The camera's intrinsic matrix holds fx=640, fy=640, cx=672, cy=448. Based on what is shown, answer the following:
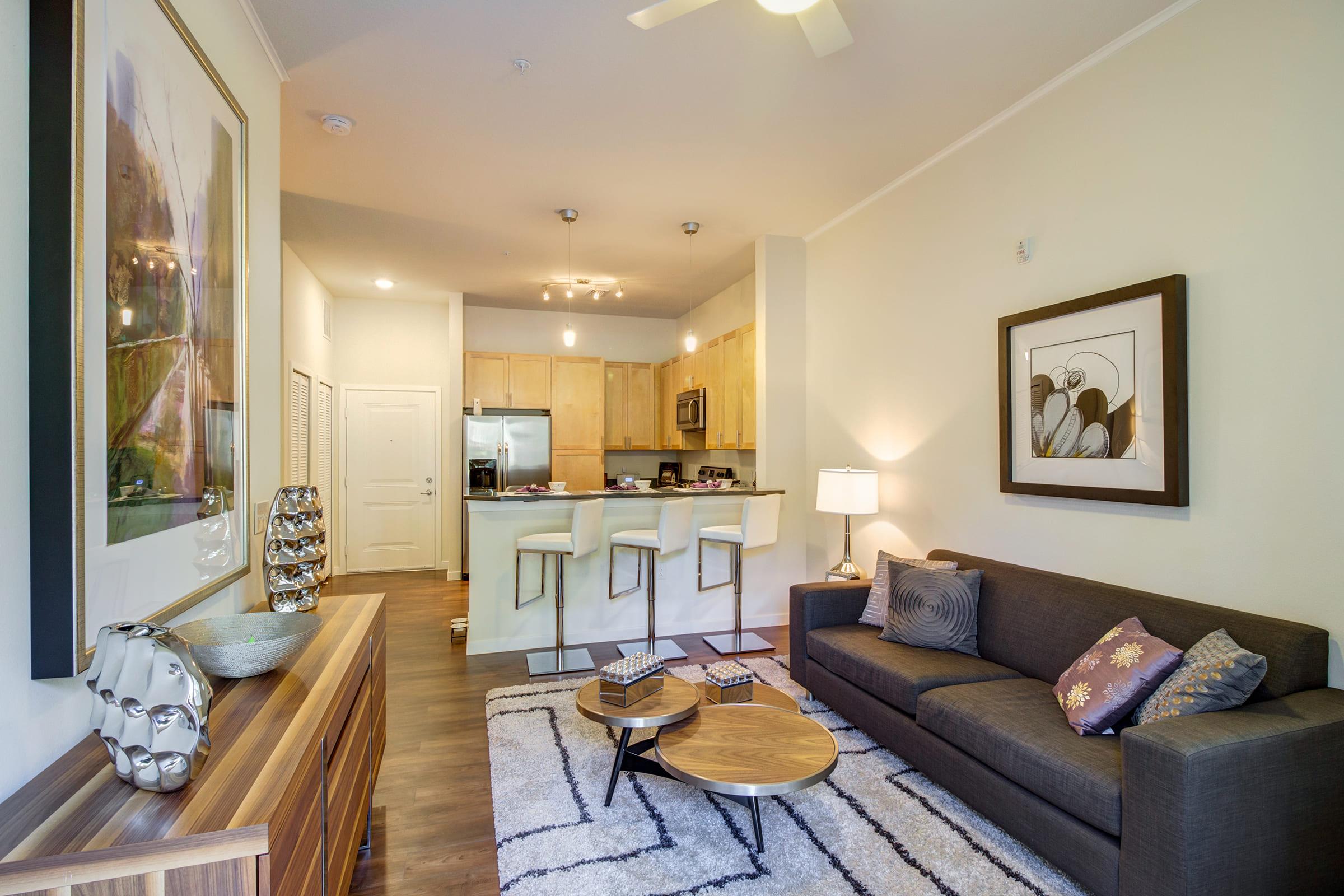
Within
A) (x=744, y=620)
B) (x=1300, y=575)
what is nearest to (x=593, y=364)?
(x=744, y=620)

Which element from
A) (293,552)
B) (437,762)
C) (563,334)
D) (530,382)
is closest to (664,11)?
(293,552)

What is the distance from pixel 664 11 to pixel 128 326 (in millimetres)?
1619

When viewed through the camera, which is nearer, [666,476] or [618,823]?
[618,823]

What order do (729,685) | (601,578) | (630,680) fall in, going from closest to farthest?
(630,680) → (729,685) → (601,578)

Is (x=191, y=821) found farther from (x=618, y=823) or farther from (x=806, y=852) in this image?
(x=806, y=852)

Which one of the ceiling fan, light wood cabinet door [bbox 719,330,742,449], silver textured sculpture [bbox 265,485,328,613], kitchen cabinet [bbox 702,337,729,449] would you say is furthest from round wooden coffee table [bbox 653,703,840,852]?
kitchen cabinet [bbox 702,337,729,449]

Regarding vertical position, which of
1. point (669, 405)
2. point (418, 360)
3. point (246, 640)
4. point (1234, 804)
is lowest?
point (1234, 804)

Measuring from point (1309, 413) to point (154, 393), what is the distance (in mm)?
3163

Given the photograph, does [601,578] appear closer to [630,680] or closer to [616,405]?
[630,680]

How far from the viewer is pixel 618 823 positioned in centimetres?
223

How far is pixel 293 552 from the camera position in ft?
6.72

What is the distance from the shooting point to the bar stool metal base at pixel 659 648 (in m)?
4.11

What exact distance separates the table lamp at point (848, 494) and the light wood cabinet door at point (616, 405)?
12.1ft

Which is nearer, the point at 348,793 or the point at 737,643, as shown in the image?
the point at 348,793
